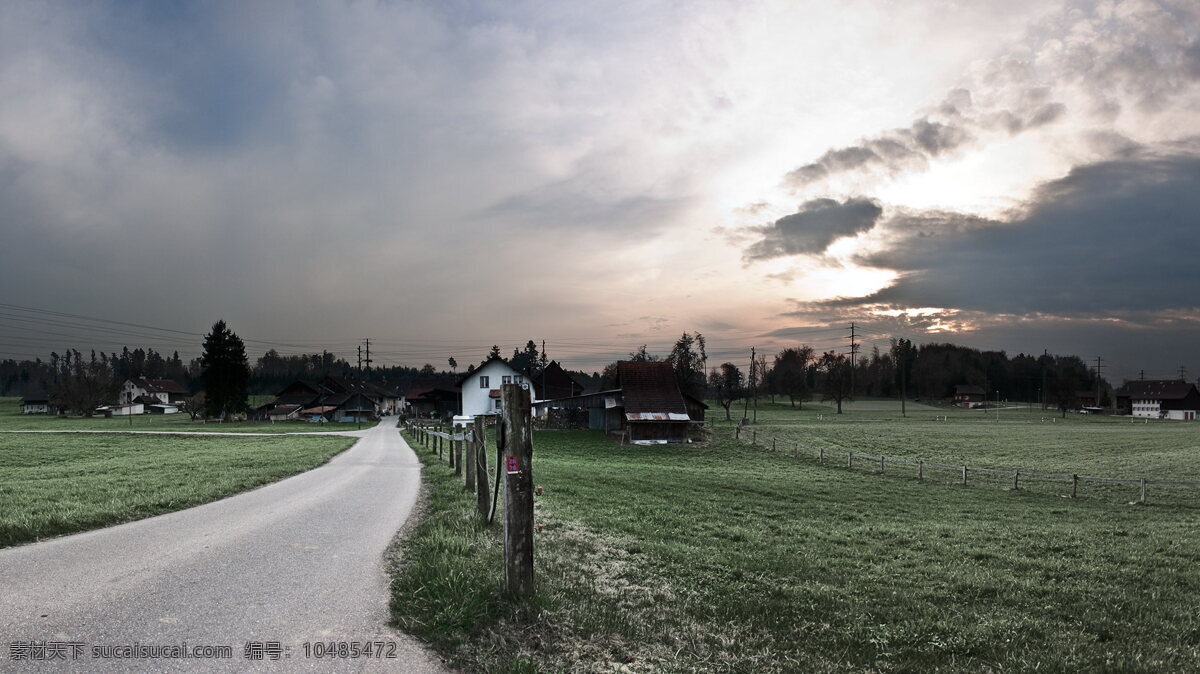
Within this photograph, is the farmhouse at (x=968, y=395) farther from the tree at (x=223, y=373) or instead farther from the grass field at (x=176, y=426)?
A: the tree at (x=223, y=373)

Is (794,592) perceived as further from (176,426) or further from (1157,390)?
(1157,390)

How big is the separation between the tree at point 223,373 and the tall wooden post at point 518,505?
96156mm

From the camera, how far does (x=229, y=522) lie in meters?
11.3

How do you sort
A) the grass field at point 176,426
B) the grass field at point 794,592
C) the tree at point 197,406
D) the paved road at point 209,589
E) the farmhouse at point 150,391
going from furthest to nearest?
the farmhouse at point 150,391 < the tree at point 197,406 < the grass field at point 176,426 < the grass field at point 794,592 < the paved road at point 209,589

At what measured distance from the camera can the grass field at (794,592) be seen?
249 inches

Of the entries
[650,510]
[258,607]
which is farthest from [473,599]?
[650,510]

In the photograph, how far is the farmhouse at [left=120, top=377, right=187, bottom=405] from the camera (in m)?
138

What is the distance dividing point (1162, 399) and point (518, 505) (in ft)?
560

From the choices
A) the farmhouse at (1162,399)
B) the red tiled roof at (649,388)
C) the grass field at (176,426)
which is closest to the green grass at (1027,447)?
the red tiled roof at (649,388)

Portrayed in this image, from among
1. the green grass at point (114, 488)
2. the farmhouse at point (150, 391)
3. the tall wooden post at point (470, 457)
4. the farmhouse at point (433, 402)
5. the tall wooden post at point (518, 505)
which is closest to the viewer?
the tall wooden post at point (518, 505)

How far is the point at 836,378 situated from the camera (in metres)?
119

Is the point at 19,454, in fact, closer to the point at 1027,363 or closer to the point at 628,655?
the point at 628,655

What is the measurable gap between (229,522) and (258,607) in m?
5.83

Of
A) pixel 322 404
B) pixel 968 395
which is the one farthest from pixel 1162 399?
pixel 322 404
